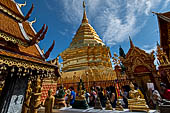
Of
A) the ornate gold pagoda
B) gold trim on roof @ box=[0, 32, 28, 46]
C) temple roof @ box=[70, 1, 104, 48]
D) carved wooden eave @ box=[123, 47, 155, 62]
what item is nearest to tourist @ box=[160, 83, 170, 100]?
carved wooden eave @ box=[123, 47, 155, 62]

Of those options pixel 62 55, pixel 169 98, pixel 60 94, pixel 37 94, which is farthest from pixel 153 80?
pixel 62 55

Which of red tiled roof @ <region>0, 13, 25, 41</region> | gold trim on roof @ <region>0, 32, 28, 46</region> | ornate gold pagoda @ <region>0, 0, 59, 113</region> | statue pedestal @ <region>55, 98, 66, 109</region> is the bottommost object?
statue pedestal @ <region>55, 98, 66, 109</region>

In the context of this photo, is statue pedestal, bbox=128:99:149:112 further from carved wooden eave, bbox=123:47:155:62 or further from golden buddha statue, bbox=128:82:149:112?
carved wooden eave, bbox=123:47:155:62

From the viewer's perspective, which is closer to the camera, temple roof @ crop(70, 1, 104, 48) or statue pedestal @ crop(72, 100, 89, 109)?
statue pedestal @ crop(72, 100, 89, 109)

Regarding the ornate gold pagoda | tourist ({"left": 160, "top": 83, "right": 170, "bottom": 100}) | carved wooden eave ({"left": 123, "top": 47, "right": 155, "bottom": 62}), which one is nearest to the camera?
the ornate gold pagoda

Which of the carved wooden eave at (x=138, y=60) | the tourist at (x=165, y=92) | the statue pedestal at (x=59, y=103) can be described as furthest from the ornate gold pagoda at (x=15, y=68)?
the carved wooden eave at (x=138, y=60)

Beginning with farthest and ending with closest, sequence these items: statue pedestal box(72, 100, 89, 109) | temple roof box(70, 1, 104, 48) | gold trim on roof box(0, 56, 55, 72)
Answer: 1. temple roof box(70, 1, 104, 48)
2. statue pedestal box(72, 100, 89, 109)
3. gold trim on roof box(0, 56, 55, 72)

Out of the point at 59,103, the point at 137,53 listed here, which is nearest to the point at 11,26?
the point at 59,103

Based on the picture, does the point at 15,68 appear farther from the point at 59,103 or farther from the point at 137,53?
the point at 137,53

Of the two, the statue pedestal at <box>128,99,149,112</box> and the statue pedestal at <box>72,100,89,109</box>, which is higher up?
the statue pedestal at <box>128,99,149,112</box>

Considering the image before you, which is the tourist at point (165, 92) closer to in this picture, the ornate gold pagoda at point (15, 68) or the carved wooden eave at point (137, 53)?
Answer: the carved wooden eave at point (137, 53)

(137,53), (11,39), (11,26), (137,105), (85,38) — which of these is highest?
(85,38)

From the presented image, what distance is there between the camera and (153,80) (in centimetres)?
793

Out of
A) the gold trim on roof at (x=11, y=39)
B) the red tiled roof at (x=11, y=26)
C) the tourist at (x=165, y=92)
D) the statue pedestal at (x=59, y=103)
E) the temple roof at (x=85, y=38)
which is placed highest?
the temple roof at (x=85, y=38)
